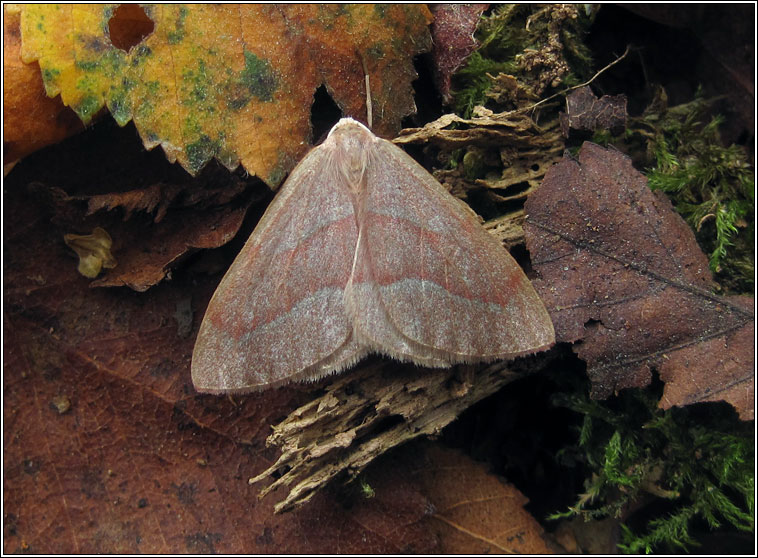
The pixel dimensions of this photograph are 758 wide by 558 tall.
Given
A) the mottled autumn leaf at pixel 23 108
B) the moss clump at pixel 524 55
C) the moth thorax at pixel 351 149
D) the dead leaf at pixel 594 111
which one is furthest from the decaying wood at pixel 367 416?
the mottled autumn leaf at pixel 23 108

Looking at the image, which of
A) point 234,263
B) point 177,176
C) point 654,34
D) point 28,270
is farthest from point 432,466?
point 654,34

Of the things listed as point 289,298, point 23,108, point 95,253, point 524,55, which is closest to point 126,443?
point 95,253

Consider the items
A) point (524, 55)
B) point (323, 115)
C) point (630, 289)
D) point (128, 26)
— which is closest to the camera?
point (630, 289)

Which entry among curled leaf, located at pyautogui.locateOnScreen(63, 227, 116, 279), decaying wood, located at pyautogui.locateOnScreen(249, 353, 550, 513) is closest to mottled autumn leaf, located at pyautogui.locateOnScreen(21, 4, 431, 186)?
curled leaf, located at pyautogui.locateOnScreen(63, 227, 116, 279)

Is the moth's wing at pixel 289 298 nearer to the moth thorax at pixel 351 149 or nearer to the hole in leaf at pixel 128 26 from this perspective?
the moth thorax at pixel 351 149

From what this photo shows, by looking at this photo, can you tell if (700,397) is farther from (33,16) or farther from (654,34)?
(33,16)

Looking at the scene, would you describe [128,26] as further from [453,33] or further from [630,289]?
[630,289]
